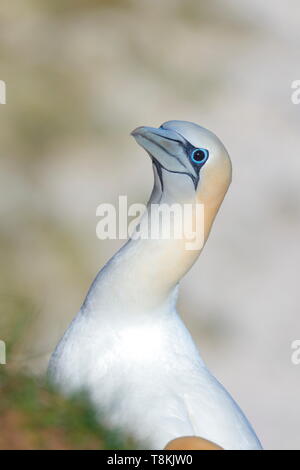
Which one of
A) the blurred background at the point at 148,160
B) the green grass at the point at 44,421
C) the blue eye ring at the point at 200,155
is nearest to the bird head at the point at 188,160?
the blue eye ring at the point at 200,155

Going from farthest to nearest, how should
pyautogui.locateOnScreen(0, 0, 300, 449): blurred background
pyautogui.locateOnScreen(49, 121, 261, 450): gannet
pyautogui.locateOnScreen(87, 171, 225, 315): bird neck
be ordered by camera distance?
pyautogui.locateOnScreen(0, 0, 300, 449): blurred background → pyautogui.locateOnScreen(87, 171, 225, 315): bird neck → pyautogui.locateOnScreen(49, 121, 261, 450): gannet

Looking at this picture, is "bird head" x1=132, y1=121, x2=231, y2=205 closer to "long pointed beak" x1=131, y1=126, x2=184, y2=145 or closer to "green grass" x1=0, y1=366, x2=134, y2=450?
"long pointed beak" x1=131, y1=126, x2=184, y2=145

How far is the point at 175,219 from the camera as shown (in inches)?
169

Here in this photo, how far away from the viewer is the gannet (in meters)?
3.85

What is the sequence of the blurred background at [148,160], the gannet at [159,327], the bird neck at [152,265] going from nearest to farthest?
the gannet at [159,327]
the bird neck at [152,265]
the blurred background at [148,160]

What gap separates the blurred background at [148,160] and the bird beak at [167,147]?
17.7ft

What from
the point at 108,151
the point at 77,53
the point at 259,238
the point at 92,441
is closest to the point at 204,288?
the point at 259,238

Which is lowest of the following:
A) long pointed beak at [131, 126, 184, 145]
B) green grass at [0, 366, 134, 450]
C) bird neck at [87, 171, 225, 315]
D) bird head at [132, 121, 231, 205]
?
green grass at [0, 366, 134, 450]

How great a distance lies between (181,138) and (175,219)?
0.98 feet

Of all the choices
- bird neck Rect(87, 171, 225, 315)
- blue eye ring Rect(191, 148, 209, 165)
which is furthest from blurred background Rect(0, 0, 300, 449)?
blue eye ring Rect(191, 148, 209, 165)

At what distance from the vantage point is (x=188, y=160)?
167 inches

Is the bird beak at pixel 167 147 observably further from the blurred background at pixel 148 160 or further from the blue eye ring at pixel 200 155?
the blurred background at pixel 148 160

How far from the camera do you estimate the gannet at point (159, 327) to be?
3854 mm

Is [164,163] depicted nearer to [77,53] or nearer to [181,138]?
[181,138]
